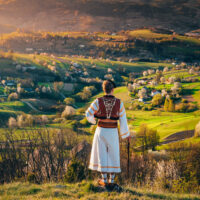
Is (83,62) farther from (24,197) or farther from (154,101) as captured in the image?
(24,197)

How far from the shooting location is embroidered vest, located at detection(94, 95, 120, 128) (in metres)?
6.20

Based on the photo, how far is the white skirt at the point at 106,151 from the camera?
621 centimetres

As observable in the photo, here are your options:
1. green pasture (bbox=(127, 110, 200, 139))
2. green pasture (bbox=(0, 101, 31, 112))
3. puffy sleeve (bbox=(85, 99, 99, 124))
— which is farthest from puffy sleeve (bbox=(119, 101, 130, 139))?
green pasture (bbox=(0, 101, 31, 112))

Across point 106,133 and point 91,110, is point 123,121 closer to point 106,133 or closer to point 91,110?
point 106,133

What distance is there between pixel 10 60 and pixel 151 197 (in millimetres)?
136908

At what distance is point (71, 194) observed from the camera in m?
5.96

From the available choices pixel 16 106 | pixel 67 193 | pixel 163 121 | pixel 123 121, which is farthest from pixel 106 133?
pixel 16 106

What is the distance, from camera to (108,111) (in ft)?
20.4

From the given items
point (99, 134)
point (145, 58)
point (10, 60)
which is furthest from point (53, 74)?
point (99, 134)

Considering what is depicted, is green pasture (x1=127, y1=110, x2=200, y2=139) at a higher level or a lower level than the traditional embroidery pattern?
lower

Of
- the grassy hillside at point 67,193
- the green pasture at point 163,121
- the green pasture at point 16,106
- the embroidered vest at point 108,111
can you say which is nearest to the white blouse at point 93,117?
the embroidered vest at point 108,111

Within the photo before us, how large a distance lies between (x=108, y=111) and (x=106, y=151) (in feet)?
3.90

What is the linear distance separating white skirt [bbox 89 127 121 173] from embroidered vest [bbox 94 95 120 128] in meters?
0.18

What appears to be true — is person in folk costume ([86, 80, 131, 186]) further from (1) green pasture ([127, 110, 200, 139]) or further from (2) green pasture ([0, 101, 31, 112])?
(2) green pasture ([0, 101, 31, 112])
